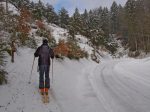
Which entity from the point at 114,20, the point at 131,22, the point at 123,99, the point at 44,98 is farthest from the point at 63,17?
the point at 44,98

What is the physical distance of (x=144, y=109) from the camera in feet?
23.7

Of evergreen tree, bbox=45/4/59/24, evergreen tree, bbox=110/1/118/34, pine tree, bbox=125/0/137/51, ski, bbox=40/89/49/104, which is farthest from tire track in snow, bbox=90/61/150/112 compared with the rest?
evergreen tree, bbox=110/1/118/34

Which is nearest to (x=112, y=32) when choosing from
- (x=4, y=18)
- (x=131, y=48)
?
(x=131, y=48)

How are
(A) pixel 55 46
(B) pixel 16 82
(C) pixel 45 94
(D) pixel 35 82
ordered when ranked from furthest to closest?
(A) pixel 55 46 < (D) pixel 35 82 < (B) pixel 16 82 < (C) pixel 45 94

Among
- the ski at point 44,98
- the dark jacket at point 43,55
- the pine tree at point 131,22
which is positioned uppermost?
the pine tree at point 131,22

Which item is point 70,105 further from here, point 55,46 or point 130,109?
point 55,46

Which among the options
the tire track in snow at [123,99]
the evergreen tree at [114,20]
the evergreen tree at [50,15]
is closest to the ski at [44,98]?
the tire track in snow at [123,99]

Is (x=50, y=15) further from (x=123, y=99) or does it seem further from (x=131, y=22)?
(x=123, y=99)

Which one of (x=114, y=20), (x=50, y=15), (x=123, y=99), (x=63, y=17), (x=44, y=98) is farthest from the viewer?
(x=114, y=20)

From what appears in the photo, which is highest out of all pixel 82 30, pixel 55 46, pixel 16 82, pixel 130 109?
pixel 82 30

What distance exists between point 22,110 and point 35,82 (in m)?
3.49

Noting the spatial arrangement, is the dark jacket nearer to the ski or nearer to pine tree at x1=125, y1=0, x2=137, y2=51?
the ski

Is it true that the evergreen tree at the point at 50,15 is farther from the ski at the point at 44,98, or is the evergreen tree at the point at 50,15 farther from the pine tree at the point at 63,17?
the ski at the point at 44,98

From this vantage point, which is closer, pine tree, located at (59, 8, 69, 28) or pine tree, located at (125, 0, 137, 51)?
pine tree, located at (125, 0, 137, 51)
